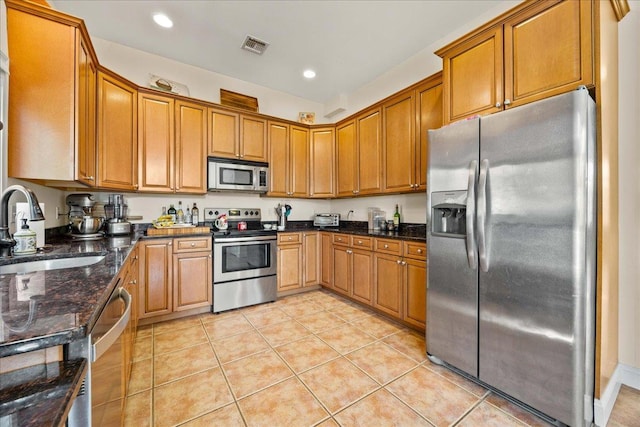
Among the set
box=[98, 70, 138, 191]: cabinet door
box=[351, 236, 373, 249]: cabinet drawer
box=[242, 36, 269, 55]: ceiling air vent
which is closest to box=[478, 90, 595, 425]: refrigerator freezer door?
box=[351, 236, 373, 249]: cabinet drawer

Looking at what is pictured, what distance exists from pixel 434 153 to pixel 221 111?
2.59 metres

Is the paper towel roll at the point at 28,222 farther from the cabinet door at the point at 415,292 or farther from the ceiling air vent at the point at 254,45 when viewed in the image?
the cabinet door at the point at 415,292

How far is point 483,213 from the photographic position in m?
1.61

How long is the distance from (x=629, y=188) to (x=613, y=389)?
1.29 m

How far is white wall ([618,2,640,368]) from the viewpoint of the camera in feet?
5.74

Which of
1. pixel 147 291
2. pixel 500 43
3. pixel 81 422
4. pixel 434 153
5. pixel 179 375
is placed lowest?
pixel 179 375

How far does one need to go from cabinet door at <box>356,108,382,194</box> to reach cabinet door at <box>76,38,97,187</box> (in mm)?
2760

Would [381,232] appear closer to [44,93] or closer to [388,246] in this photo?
[388,246]

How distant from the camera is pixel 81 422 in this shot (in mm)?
668

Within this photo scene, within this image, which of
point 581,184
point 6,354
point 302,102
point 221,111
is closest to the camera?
point 6,354

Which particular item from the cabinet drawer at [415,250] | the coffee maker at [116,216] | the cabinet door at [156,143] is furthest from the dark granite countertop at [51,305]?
the cabinet drawer at [415,250]

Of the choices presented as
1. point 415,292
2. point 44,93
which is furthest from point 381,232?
point 44,93

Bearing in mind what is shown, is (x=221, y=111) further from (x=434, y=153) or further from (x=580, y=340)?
(x=580, y=340)

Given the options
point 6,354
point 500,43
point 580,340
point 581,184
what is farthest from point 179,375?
point 500,43
